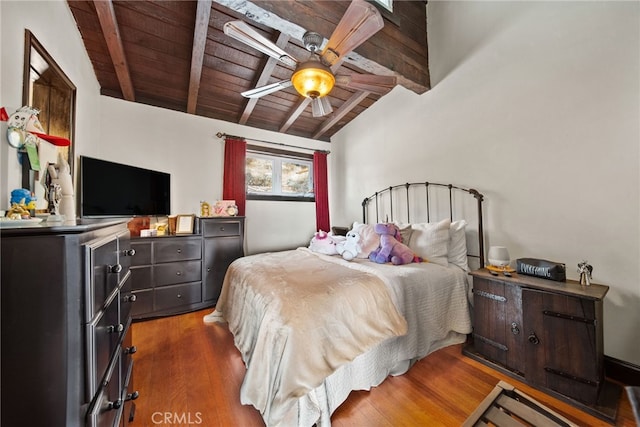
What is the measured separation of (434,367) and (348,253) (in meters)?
1.14

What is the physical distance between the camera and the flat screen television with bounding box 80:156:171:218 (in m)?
2.10

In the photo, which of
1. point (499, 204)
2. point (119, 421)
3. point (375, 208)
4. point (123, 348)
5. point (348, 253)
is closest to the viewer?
point (119, 421)

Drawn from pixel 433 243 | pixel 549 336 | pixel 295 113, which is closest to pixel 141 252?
pixel 295 113

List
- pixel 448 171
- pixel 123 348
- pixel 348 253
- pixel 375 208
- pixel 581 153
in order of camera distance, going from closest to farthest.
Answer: pixel 123 348 → pixel 581 153 → pixel 348 253 → pixel 448 171 → pixel 375 208

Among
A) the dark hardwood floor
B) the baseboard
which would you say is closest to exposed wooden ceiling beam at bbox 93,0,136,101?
the dark hardwood floor

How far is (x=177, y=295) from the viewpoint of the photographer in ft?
9.04

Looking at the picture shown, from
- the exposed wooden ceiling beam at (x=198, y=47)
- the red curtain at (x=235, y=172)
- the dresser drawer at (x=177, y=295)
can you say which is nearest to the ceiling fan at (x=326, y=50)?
the exposed wooden ceiling beam at (x=198, y=47)

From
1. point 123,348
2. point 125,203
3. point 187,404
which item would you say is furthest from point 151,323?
point 123,348

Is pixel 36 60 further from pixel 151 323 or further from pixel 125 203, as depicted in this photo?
pixel 151 323

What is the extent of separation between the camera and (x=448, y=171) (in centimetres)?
261

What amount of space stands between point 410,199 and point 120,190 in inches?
128

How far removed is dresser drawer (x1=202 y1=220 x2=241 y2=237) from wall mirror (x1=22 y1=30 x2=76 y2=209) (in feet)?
4.28

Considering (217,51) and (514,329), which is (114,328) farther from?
(217,51)

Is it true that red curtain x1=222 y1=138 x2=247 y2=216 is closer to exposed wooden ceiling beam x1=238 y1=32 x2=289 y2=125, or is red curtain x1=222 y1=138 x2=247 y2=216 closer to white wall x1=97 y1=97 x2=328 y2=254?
white wall x1=97 y1=97 x2=328 y2=254
